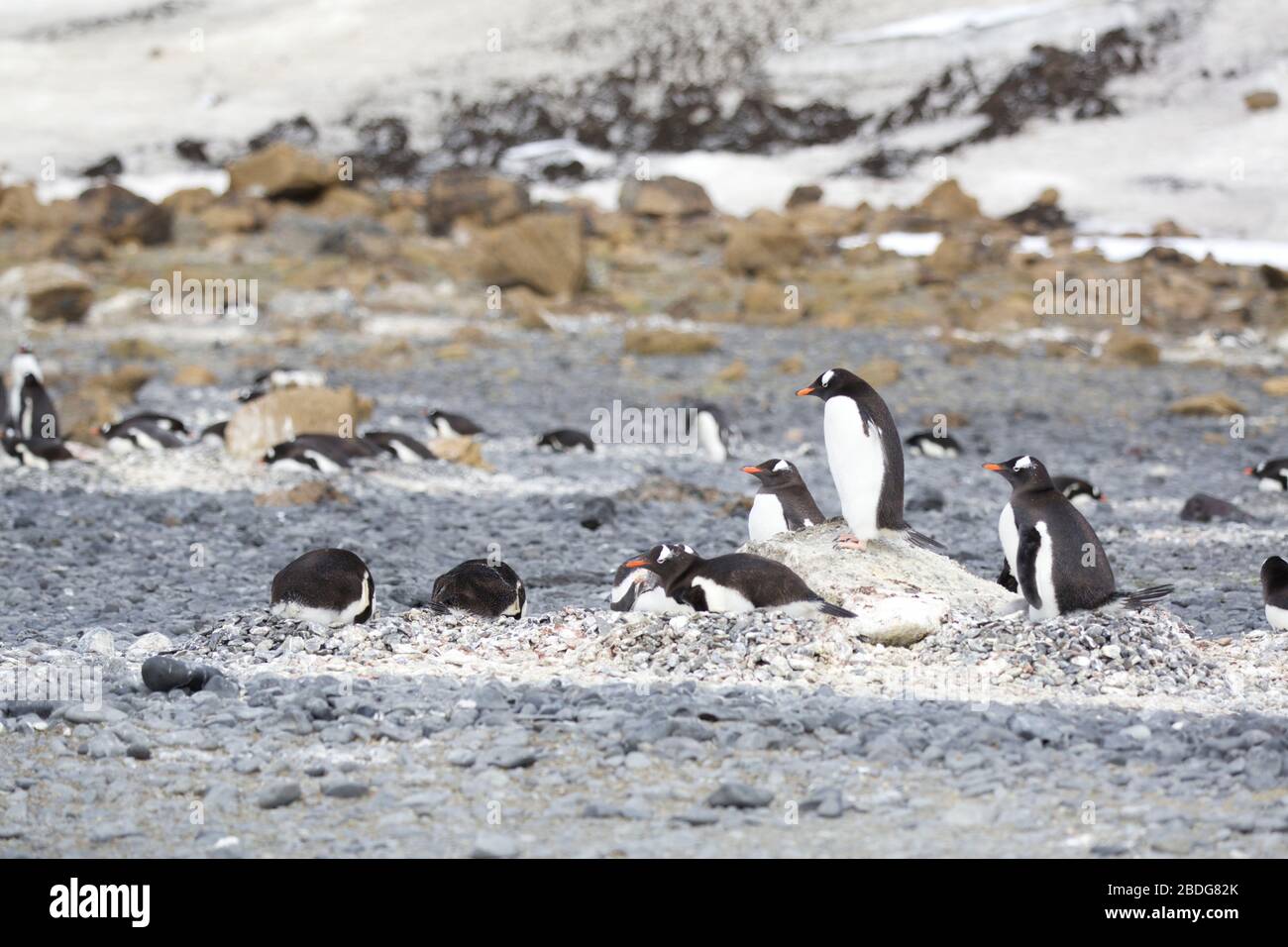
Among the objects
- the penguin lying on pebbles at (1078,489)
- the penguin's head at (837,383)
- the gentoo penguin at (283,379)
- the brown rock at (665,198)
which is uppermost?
the brown rock at (665,198)

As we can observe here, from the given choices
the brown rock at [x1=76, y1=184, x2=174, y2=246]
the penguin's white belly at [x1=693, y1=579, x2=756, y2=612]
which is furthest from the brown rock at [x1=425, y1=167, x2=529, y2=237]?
the penguin's white belly at [x1=693, y1=579, x2=756, y2=612]

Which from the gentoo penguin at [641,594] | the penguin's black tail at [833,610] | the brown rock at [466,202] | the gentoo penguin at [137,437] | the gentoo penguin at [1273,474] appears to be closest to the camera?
the penguin's black tail at [833,610]

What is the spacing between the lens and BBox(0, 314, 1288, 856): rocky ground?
3588mm

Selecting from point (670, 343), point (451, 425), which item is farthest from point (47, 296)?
point (451, 425)

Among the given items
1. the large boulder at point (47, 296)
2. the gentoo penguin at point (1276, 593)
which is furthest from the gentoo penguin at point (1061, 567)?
the large boulder at point (47, 296)

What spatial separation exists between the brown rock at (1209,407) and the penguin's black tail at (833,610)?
359 inches

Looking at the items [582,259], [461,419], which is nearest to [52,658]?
[461,419]

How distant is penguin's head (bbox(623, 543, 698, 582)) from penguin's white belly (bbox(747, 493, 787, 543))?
888mm

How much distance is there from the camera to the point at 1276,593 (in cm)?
538

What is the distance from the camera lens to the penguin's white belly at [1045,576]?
16.6 ft

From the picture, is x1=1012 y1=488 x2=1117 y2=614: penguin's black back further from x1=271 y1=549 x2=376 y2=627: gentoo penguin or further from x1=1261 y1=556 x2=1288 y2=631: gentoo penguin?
x1=271 y1=549 x2=376 y2=627: gentoo penguin

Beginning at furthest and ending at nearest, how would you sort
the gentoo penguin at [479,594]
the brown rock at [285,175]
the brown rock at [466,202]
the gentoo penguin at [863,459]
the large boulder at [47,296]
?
the brown rock at [285,175] < the brown rock at [466,202] < the large boulder at [47,296] < the gentoo penguin at [863,459] < the gentoo penguin at [479,594]

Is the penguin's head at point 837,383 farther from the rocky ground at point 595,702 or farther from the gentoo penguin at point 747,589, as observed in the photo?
the gentoo penguin at point 747,589

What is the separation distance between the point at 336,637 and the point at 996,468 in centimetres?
236
